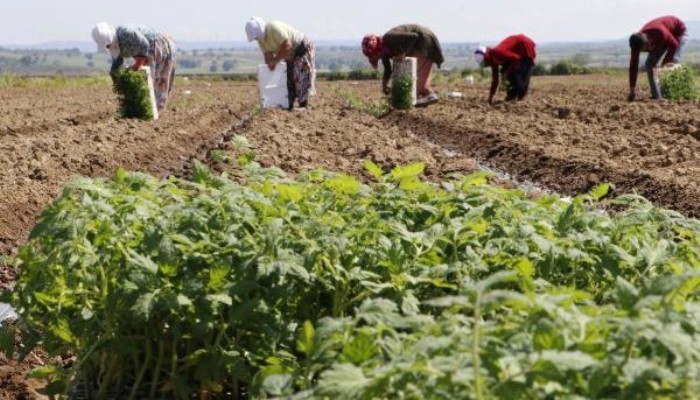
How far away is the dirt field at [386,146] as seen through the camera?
7738mm

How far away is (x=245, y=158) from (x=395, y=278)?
125cm

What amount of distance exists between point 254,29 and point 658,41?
6.26 meters

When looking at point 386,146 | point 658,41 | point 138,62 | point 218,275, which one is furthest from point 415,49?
point 218,275

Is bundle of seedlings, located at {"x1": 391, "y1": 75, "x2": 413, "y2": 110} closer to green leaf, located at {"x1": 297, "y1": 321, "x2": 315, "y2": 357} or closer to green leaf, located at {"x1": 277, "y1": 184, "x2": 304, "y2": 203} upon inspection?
green leaf, located at {"x1": 277, "y1": 184, "x2": 304, "y2": 203}

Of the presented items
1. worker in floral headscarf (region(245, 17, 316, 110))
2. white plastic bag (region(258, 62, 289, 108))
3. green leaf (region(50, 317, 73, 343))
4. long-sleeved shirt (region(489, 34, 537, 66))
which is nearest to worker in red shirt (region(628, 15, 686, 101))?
long-sleeved shirt (region(489, 34, 537, 66))

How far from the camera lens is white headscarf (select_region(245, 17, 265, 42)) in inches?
537

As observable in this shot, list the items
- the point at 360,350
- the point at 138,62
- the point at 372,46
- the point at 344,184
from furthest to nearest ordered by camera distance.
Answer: the point at 372,46 → the point at 138,62 → the point at 344,184 → the point at 360,350

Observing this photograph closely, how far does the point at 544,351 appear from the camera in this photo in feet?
5.82

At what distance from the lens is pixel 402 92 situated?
53.3 ft

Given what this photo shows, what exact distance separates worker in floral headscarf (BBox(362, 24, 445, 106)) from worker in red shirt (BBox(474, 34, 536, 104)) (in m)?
0.85

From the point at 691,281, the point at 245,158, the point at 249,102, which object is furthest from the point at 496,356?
the point at 249,102

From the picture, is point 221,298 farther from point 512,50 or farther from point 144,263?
point 512,50

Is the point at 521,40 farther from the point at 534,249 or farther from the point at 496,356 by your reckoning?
the point at 496,356

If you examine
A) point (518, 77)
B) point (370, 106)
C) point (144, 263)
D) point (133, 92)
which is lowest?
point (370, 106)
